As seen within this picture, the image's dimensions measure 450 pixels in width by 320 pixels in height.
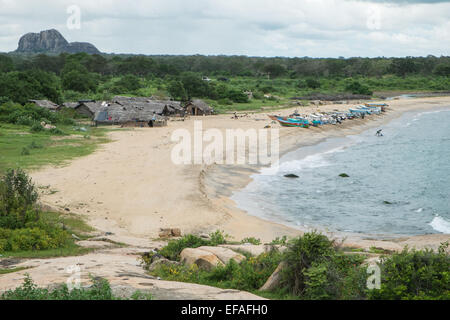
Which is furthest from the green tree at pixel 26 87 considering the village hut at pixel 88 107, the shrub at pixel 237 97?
the shrub at pixel 237 97

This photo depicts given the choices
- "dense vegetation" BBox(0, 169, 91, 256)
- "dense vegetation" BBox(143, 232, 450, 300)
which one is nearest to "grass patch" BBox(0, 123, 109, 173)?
"dense vegetation" BBox(0, 169, 91, 256)

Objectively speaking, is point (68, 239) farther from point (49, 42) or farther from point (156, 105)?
point (49, 42)

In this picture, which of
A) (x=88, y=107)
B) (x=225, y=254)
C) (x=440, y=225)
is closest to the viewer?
(x=225, y=254)

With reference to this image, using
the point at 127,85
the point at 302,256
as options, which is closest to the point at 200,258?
the point at 302,256
